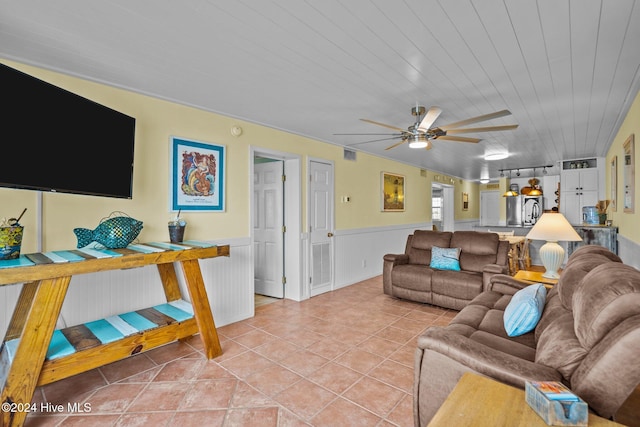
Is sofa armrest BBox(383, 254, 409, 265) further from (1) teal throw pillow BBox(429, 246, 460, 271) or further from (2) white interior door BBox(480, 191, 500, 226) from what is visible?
(2) white interior door BBox(480, 191, 500, 226)

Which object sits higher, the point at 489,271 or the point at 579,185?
the point at 579,185

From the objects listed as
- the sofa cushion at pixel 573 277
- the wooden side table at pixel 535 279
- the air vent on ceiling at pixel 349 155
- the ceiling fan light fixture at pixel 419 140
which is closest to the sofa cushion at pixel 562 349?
the sofa cushion at pixel 573 277

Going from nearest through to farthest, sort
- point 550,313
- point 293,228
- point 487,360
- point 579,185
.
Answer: point 487,360, point 550,313, point 293,228, point 579,185

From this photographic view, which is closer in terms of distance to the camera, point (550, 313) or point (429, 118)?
point (550, 313)

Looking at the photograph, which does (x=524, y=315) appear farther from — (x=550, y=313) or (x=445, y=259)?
(x=445, y=259)

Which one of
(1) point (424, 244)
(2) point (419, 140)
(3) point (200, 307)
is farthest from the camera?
(1) point (424, 244)

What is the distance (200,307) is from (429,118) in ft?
8.64

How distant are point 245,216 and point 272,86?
62.5 inches

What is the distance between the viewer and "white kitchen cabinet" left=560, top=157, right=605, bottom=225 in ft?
20.5

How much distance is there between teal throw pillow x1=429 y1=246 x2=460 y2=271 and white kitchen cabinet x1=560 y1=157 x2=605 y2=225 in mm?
4291

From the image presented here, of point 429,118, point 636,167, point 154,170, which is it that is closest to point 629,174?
point 636,167

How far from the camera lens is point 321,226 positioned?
469cm

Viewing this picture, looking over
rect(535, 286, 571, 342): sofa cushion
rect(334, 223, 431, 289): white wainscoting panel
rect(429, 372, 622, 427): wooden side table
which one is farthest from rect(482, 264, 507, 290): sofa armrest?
rect(429, 372, 622, 427): wooden side table

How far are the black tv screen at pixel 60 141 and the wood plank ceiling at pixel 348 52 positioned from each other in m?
0.37
